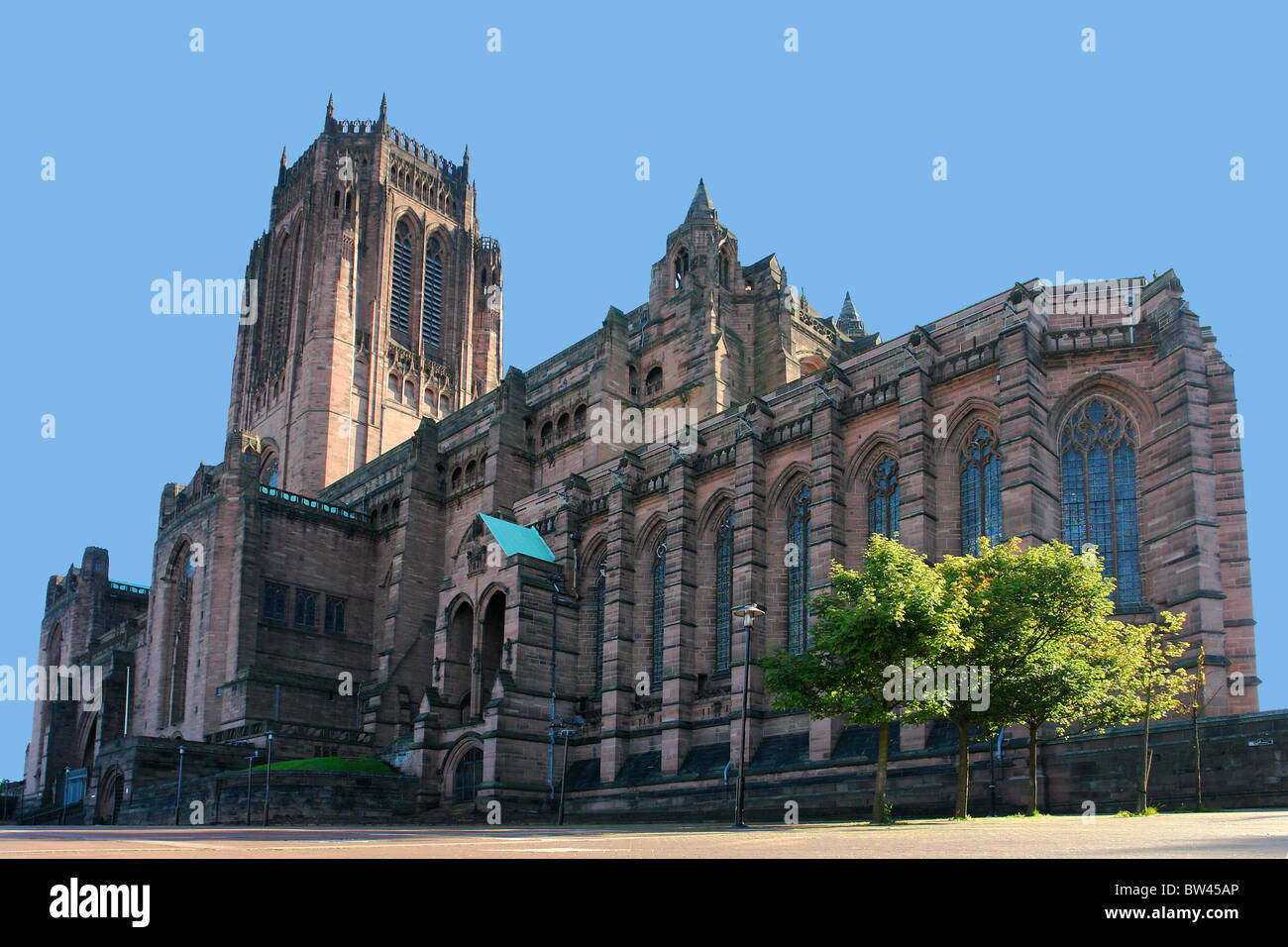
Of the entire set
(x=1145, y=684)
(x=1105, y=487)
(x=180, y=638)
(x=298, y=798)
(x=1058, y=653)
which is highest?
(x=1105, y=487)

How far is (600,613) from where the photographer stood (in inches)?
1908

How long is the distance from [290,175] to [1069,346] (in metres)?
71.9

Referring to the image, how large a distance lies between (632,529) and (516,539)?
5.18m

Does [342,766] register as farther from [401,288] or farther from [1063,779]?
[401,288]

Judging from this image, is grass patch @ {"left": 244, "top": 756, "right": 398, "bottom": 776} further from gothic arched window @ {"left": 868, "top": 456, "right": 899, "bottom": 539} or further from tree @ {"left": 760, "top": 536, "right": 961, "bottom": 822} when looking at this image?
tree @ {"left": 760, "top": 536, "right": 961, "bottom": 822}

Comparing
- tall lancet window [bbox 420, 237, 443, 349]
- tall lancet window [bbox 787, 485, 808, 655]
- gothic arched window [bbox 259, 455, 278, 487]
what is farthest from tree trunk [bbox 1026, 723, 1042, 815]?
tall lancet window [bbox 420, 237, 443, 349]

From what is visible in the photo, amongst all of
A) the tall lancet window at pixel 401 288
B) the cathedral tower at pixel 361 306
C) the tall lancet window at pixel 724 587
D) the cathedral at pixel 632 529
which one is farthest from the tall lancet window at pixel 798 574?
the tall lancet window at pixel 401 288

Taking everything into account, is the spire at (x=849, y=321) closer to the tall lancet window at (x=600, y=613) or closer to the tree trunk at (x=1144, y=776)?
the tall lancet window at (x=600, y=613)

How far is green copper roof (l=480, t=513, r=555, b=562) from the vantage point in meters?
48.0

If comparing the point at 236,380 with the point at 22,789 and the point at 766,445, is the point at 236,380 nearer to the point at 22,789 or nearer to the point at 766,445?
the point at 22,789

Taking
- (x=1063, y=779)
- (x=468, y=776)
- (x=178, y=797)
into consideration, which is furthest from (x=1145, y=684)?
(x=178, y=797)

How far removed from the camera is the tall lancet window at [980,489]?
35.9 m
